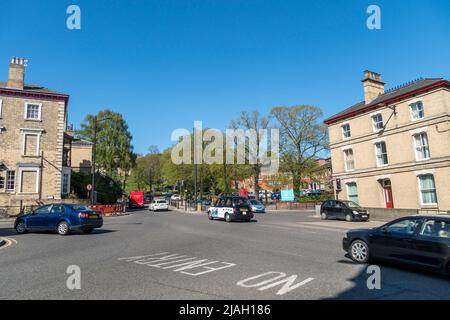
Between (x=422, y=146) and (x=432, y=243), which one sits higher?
(x=422, y=146)

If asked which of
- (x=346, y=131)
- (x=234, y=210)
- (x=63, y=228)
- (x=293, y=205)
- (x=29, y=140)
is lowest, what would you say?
(x=63, y=228)

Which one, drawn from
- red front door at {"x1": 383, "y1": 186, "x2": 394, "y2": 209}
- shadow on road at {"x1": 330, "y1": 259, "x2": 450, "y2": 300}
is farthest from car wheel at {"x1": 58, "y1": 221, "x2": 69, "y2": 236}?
red front door at {"x1": 383, "y1": 186, "x2": 394, "y2": 209}

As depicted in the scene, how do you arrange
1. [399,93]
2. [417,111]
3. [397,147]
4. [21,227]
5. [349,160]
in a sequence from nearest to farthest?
[21,227]
[417,111]
[397,147]
[399,93]
[349,160]

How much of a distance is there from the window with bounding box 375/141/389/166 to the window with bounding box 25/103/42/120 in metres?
34.1

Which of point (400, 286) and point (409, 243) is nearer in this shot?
point (400, 286)

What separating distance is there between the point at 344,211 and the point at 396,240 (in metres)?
17.5

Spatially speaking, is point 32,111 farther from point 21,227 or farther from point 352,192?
point 352,192

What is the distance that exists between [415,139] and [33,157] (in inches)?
1413

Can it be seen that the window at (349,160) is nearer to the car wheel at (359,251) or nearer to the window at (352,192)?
the window at (352,192)

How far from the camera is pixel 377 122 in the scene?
2962 centimetres

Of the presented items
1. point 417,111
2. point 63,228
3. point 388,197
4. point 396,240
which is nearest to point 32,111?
point 63,228

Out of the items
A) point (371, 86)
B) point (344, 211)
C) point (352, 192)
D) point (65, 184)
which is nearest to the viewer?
point (344, 211)

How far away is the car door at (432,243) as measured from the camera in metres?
6.80
